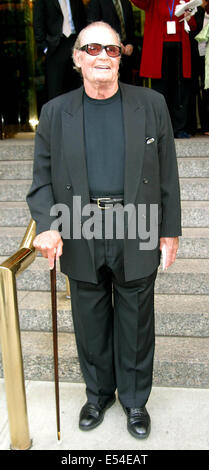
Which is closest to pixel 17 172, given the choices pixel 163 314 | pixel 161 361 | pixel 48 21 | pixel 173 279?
pixel 48 21

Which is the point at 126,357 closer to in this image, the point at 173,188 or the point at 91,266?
the point at 91,266

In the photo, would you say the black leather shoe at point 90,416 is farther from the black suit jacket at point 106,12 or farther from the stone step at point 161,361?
the black suit jacket at point 106,12

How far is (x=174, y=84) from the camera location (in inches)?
199

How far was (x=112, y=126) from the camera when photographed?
2.05m

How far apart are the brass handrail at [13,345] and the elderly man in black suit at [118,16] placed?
3.27 m

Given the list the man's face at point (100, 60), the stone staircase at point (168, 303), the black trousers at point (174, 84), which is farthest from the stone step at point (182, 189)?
the man's face at point (100, 60)

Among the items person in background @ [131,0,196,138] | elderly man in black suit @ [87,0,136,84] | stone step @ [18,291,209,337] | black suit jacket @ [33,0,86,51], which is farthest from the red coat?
stone step @ [18,291,209,337]

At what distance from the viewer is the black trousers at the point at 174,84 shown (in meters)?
4.92

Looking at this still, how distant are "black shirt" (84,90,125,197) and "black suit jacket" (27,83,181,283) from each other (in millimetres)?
35

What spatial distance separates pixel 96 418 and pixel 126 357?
13.9 inches

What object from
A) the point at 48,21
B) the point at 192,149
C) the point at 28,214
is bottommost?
the point at 28,214

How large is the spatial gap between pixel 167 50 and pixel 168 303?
290 centimetres

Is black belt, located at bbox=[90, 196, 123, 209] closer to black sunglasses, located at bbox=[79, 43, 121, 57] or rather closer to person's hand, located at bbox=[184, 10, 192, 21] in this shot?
black sunglasses, located at bbox=[79, 43, 121, 57]

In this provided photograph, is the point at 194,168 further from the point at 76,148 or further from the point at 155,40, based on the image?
the point at 76,148
